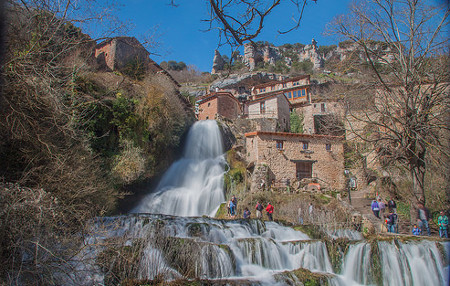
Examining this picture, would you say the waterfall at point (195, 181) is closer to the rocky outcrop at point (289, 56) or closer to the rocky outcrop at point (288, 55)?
the rocky outcrop at point (289, 56)

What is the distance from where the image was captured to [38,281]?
3789 millimetres

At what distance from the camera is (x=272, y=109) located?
3231cm

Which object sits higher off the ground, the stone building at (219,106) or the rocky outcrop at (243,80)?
the rocky outcrop at (243,80)

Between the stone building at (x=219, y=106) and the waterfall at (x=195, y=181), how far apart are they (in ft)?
21.2

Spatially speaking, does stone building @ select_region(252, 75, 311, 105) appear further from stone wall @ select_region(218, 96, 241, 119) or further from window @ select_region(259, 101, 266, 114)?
stone wall @ select_region(218, 96, 241, 119)

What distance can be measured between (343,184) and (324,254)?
1583 centimetres

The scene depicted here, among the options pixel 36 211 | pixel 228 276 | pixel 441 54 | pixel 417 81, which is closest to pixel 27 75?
pixel 36 211

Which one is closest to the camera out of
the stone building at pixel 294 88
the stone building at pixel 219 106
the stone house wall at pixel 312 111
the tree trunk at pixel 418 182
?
the tree trunk at pixel 418 182

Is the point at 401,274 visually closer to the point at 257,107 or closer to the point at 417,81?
the point at 417,81

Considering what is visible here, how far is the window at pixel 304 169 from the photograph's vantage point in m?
22.7

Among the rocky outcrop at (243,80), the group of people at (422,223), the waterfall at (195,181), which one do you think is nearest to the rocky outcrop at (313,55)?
the rocky outcrop at (243,80)

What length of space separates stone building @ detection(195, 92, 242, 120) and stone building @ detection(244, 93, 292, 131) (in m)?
2.08

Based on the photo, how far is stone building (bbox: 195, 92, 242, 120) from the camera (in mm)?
32125

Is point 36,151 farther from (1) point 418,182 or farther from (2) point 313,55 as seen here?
(2) point 313,55
